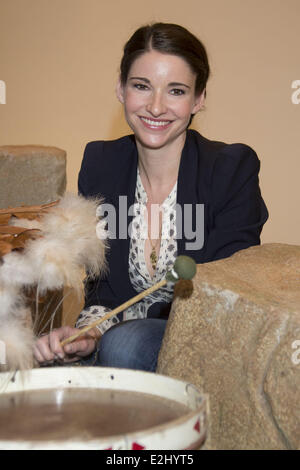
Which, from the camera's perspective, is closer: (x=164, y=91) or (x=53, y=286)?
(x=53, y=286)

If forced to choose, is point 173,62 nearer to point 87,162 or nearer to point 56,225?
point 87,162

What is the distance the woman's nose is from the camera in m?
1.61

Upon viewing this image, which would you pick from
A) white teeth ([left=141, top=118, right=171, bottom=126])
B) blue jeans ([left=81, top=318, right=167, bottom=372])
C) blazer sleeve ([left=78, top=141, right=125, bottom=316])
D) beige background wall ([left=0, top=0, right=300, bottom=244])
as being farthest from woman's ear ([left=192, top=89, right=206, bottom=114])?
beige background wall ([left=0, top=0, right=300, bottom=244])

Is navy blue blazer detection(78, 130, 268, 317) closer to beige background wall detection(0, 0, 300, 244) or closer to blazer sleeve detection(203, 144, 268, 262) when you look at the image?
blazer sleeve detection(203, 144, 268, 262)

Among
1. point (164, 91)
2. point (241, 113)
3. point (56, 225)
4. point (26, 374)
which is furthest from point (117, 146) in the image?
point (241, 113)

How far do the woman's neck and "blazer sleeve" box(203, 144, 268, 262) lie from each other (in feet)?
0.37

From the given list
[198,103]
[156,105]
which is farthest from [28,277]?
[198,103]

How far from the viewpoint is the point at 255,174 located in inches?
66.8

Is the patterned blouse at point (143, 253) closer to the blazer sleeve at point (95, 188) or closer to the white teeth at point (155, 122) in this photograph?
the blazer sleeve at point (95, 188)

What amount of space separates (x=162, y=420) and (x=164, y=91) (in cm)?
100

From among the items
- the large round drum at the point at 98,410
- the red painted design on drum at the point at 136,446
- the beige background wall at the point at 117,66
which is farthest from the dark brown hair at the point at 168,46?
the beige background wall at the point at 117,66

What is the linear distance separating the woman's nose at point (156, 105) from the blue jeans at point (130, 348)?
505 millimetres

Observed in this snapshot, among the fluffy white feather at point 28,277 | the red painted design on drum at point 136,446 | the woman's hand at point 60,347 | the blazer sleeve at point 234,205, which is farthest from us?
the blazer sleeve at point 234,205

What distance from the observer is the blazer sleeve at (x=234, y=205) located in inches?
61.7
